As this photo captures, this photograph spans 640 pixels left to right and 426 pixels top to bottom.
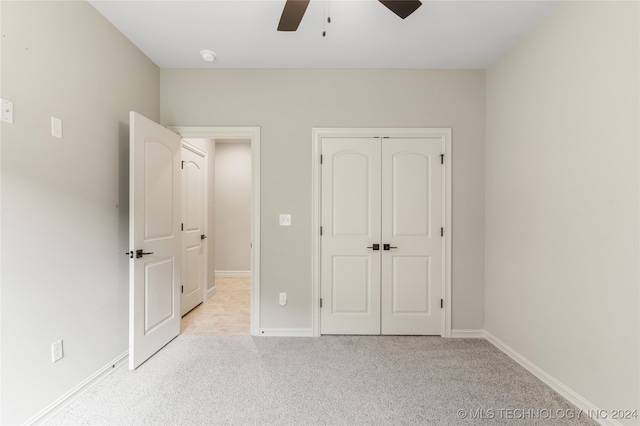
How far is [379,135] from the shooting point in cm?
282

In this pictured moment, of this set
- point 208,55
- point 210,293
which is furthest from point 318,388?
point 208,55

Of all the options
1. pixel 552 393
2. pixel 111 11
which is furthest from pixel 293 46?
pixel 552 393

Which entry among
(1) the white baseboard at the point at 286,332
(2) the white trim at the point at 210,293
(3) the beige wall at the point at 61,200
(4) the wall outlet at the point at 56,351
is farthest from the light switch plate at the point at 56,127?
(2) the white trim at the point at 210,293

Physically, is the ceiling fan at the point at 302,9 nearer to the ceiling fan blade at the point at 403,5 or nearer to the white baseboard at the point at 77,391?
the ceiling fan blade at the point at 403,5

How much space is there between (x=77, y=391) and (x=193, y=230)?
2.02 meters

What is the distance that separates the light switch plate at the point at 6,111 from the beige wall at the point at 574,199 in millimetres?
3331

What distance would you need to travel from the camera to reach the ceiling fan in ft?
5.08

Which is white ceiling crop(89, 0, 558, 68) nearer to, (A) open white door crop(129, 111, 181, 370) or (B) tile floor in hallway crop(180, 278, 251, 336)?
(A) open white door crop(129, 111, 181, 370)

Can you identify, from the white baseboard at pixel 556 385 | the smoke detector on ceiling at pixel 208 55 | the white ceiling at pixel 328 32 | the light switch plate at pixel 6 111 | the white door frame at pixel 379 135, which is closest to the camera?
the light switch plate at pixel 6 111

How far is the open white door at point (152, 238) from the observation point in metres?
2.16

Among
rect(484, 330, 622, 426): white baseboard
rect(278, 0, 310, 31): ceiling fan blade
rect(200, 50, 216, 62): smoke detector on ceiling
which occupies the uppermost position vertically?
rect(200, 50, 216, 62): smoke detector on ceiling

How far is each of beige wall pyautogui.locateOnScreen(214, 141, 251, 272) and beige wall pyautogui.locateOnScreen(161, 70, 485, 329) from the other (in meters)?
2.45

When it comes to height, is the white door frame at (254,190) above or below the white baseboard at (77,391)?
above

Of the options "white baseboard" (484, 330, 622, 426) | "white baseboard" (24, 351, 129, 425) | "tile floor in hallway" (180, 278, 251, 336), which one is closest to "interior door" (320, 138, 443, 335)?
"white baseboard" (484, 330, 622, 426)
